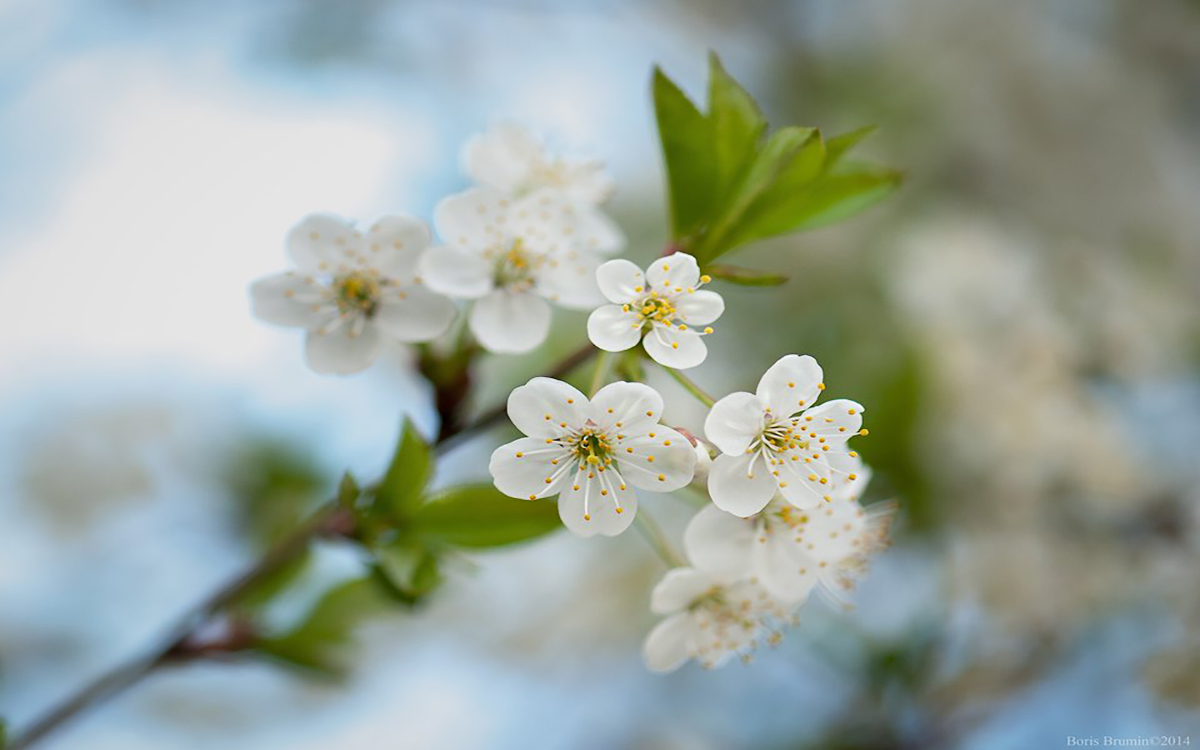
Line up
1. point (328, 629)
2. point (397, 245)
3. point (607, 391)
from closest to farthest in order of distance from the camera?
point (607, 391) → point (397, 245) → point (328, 629)

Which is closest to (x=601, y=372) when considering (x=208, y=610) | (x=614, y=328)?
(x=614, y=328)

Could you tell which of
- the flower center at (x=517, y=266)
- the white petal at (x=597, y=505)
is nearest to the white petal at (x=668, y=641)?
the white petal at (x=597, y=505)

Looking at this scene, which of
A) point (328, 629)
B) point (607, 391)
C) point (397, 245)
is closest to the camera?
point (607, 391)

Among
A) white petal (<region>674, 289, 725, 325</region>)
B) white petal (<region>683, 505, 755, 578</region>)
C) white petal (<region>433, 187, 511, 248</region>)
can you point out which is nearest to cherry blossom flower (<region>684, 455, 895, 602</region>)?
white petal (<region>683, 505, 755, 578</region>)

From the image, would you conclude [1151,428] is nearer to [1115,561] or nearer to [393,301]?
[1115,561]

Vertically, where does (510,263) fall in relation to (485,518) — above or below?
above

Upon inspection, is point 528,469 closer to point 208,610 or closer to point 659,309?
point 659,309

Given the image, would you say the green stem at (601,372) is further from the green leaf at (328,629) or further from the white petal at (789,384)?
the green leaf at (328,629)
